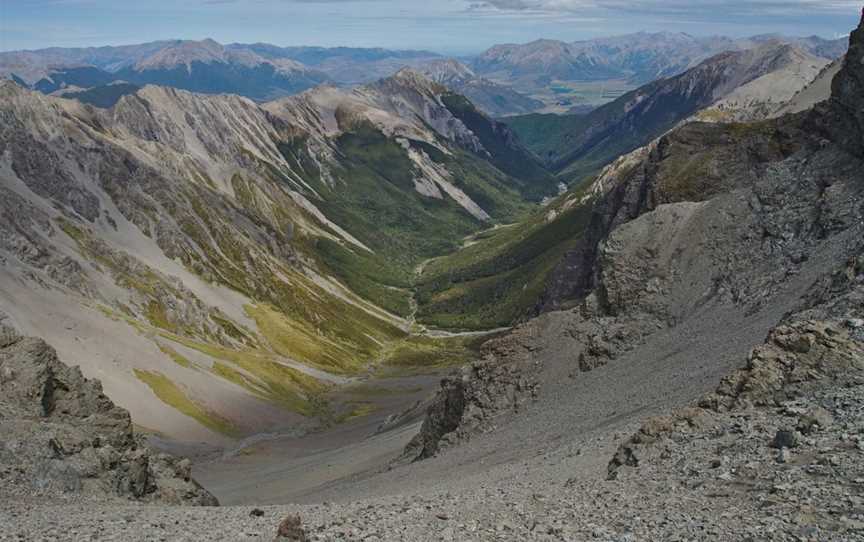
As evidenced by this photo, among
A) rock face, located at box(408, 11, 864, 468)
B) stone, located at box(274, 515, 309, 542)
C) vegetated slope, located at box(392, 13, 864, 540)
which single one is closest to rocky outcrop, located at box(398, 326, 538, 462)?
vegetated slope, located at box(392, 13, 864, 540)

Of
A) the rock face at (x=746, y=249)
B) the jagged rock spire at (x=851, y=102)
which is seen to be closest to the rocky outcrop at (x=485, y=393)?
the rock face at (x=746, y=249)

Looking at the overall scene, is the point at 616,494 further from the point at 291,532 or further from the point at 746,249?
the point at 746,249

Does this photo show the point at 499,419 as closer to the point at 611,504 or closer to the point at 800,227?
the point at 800,227

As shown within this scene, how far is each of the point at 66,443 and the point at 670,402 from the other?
117 feet

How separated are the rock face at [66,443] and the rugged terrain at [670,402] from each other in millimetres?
4967

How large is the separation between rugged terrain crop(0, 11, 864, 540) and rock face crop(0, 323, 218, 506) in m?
4.97

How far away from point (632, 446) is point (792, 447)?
26.2ft

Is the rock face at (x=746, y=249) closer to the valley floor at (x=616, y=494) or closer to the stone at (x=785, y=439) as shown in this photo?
Answer: the valley floor at (x=616, y=494)

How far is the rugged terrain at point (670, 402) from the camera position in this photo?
24.4 m

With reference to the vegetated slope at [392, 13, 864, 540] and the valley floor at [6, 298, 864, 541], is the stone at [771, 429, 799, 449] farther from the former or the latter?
the valley floor at [6, 298, 864, 541]

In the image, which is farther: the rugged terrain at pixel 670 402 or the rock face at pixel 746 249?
the rock face at pixel 746 249

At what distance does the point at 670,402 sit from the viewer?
42.9 meters

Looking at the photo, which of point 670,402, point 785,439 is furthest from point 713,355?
→ point 785,439

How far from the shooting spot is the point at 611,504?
83.5ft
